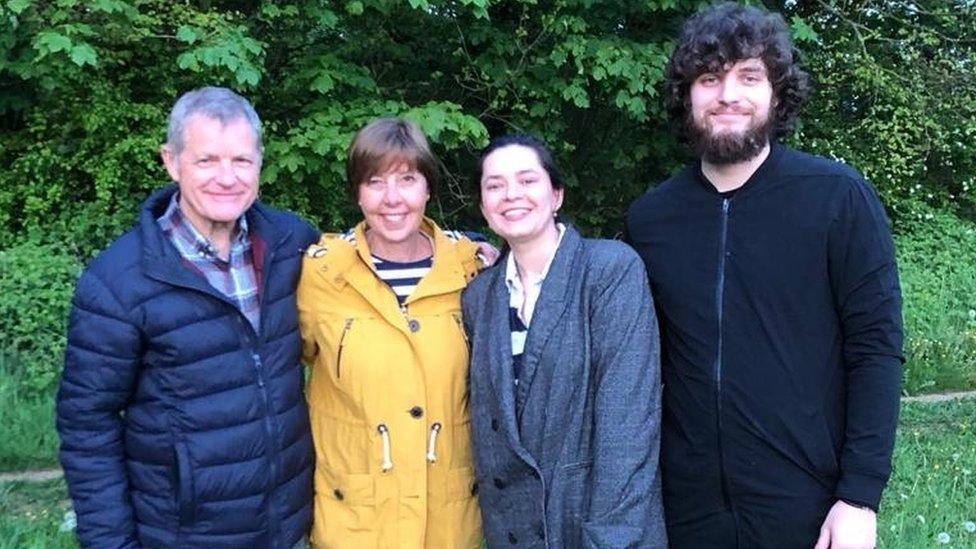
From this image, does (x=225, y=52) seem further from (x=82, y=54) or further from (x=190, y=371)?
(x=190, y=371)

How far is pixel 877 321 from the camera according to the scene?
2395mm

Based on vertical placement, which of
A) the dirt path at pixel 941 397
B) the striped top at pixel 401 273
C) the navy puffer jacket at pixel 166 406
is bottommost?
the dirt path at pixel 941 397

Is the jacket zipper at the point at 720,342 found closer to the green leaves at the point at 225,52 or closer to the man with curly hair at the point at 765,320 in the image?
the man with curly hair at the point at 765,320

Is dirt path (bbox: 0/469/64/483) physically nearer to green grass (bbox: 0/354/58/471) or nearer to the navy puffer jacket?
green grass (bbox: 0/354/58/471)

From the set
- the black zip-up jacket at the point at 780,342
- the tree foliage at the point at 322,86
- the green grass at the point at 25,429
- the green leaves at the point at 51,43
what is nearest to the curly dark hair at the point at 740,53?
the black zip-up jacket at the point at 780,342

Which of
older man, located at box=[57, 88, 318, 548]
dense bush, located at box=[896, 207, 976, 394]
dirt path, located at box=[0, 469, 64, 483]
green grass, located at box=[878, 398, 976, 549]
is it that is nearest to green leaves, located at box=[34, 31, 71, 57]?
dirt path, located at box=[0, 469, 64, 483]

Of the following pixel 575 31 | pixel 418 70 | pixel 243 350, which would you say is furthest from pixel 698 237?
pixel 418 70

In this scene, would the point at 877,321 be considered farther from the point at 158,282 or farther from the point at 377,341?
the point at 158,282

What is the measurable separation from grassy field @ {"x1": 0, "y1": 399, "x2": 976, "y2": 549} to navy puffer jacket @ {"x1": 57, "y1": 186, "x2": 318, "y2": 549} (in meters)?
1.68

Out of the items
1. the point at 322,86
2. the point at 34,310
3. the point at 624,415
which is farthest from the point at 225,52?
the point at 624,415

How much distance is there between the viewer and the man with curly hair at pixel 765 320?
242 centimetres

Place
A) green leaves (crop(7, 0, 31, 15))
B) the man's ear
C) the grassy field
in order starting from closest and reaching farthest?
the man's ear < the grassy field < green leaves (crop(7, 0, 31, 15))

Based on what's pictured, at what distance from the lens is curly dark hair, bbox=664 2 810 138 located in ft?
8.58

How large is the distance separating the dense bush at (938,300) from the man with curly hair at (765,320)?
4.85 metres
